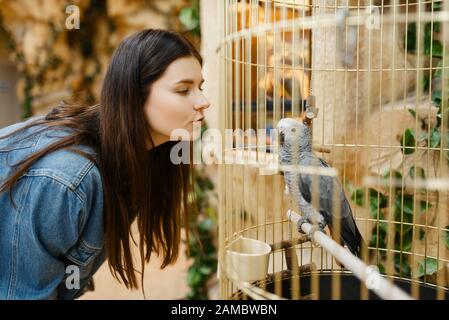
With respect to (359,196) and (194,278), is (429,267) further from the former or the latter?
(194,278)

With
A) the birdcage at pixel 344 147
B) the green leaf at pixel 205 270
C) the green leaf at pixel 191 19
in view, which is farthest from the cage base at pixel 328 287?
the green leaf at pixel 191 19

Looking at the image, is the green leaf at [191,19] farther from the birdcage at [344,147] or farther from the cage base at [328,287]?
the cage base at [328,287]

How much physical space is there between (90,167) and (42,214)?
10 cm

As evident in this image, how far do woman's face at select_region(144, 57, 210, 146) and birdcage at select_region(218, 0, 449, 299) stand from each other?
0.40ft

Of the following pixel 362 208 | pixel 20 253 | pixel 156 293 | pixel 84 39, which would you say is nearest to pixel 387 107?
pixel 362 208

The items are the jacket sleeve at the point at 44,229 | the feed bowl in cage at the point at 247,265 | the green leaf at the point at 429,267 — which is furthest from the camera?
the green leaf at the point at 429,267

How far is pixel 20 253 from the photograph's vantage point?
64 centimetres

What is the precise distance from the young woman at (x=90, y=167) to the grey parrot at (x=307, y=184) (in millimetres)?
190

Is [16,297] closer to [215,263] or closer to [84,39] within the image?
[215,263]

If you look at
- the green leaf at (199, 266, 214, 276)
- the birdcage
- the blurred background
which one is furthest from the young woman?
the blurred background

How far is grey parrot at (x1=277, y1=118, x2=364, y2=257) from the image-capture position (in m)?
0.84

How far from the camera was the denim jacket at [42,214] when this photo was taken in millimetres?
639
